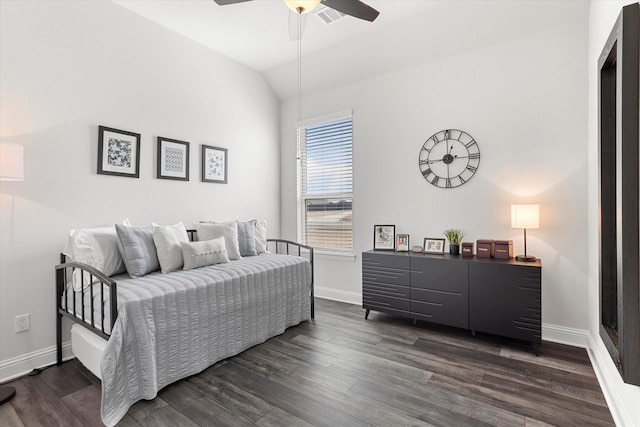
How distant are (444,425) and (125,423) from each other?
173cm

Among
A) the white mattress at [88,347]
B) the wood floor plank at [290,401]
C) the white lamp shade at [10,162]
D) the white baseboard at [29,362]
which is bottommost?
the wood floor plank at [290,401]

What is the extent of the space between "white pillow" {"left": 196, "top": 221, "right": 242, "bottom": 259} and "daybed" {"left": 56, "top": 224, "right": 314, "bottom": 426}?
21cm

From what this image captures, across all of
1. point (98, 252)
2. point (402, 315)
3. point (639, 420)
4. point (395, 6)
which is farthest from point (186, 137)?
point (639, 420)

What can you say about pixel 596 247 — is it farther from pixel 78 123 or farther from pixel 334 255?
pixel 78 123

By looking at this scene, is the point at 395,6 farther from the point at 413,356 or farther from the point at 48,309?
the point at 48,309

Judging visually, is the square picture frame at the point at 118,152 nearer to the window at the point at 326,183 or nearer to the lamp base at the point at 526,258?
the window at the point at 326,183

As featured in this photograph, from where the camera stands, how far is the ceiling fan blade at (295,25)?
300 centimetres

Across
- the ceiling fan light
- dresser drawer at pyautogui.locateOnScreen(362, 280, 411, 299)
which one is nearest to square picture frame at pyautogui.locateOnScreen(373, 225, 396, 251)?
dresser drawer at pyautogui.locateOnScreen(362, 280, 411, 299)

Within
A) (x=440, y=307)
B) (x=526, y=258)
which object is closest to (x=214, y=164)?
(x=440, y=307)

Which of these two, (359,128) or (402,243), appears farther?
(359,128)

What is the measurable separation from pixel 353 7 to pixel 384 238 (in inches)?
89.3

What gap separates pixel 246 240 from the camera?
342 cm

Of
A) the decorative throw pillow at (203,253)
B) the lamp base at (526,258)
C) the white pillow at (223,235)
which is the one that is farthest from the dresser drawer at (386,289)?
the decorative throw pillow at (203,253)

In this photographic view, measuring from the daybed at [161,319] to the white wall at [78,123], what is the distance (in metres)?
0.26
